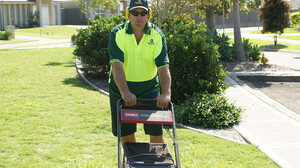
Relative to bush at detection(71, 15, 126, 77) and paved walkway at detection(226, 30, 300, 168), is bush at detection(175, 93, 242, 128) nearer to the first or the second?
paved walkway at detection(226, 30, 300, 168)

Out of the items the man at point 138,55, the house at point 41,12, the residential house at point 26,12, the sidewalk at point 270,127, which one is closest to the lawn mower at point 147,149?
the man at point 138,55

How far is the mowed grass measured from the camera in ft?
17.8

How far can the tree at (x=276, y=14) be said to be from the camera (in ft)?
74.3

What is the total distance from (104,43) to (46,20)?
4209cm

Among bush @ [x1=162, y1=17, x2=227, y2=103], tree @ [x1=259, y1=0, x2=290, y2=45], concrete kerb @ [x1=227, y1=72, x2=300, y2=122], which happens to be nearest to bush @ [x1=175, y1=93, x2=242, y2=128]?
bush @ [x1=162, y1=17, x2=227, y2=103]

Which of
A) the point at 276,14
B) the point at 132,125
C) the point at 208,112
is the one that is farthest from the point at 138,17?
the point at 276,14

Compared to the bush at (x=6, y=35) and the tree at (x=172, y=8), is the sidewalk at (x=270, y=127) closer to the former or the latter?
the tree at (x=172, y=8)

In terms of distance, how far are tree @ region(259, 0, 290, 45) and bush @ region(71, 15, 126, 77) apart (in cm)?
1268

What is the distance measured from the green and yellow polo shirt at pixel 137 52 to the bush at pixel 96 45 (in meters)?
7.79

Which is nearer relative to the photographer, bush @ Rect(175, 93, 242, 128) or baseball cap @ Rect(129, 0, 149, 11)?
baseball cap @ Rect(129, 0, 149, 11)

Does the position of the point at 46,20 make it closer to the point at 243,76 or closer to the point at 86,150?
the point at 243,76

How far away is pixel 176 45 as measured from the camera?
870cm

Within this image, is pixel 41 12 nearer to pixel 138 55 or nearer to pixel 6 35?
pixel 6 35

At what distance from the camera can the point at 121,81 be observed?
3.87m
